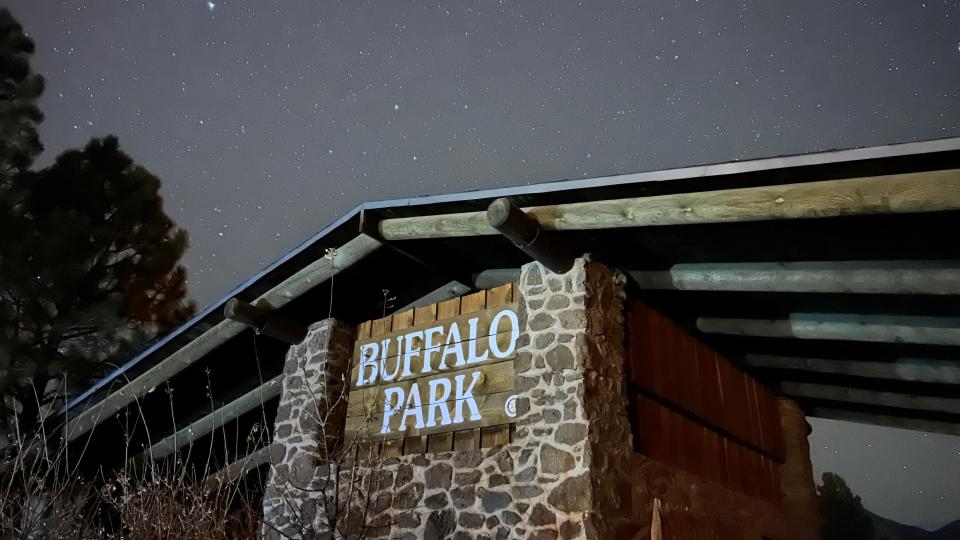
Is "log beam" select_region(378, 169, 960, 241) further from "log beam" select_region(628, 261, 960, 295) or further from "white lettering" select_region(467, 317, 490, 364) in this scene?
"log beam" select_region(628, 261, 960, 295)

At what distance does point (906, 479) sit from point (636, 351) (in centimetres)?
5794

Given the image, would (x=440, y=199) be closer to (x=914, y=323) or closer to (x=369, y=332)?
(x=369, y=332)

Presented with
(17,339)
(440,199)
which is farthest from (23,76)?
(440,199)

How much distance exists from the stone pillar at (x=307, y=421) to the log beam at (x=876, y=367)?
5116mm

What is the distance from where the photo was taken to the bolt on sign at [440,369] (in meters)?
6.55

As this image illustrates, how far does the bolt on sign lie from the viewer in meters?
6.55

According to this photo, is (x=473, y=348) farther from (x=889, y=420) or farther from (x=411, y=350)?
(x=889, y=420)

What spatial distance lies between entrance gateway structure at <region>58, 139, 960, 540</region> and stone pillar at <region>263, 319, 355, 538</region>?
36mm

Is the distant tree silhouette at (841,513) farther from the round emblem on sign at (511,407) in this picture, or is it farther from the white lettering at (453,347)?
the round emblem on sign at (511,407)

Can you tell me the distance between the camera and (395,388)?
743 centimetres

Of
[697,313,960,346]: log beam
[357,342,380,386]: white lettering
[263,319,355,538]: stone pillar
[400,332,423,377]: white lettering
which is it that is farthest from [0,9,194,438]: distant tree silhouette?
[697,313,960,346]: log beam

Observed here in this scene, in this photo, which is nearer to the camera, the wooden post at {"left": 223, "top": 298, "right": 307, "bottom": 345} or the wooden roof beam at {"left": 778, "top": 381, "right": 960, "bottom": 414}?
the wooden post at {"left": 223, "top": 298, "right": 307, "bottom": 345}

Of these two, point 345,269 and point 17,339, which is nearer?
point 345,269

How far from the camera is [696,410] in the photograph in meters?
7.22
